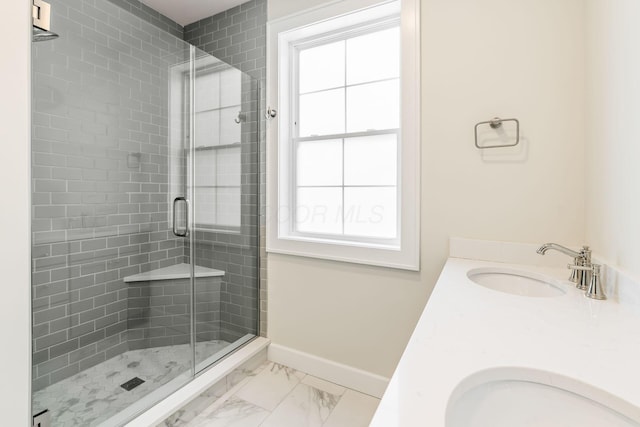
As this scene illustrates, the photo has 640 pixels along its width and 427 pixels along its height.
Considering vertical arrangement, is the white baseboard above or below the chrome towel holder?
below

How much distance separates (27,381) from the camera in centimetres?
106

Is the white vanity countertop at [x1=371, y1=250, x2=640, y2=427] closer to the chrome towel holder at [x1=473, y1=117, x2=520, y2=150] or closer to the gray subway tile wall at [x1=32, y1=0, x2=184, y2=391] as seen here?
the chrome towel holder at [x1=473, y1=117, x2=520, y2=150]

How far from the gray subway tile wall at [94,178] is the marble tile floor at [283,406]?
764 millimetres

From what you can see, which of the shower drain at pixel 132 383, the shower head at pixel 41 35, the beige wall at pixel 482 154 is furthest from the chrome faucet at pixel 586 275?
the shower head at pixel 41 35

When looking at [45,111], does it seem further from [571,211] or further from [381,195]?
[571,211]

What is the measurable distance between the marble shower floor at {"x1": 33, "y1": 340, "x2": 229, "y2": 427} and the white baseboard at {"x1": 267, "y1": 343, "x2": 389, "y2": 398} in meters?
0.39

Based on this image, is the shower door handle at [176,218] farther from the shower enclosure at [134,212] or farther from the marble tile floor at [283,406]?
the marble tile floor at [283,406]

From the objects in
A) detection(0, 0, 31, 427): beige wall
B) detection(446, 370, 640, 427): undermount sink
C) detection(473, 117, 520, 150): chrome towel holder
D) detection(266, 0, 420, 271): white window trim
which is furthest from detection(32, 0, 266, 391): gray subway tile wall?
detection(446, 370, 640, 427): undermount sink

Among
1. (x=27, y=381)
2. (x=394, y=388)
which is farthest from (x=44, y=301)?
(x=394, y=388)

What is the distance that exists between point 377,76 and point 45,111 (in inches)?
70.9

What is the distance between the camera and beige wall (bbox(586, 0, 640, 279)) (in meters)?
0.93

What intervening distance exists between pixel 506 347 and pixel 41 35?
2.10 meters

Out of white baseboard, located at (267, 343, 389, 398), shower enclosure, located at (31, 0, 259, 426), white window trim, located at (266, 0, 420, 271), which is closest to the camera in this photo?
shower enclosure, located at (31, 0, 259, 426)

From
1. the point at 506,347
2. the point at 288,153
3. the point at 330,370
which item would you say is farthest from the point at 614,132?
the point at 330,370
